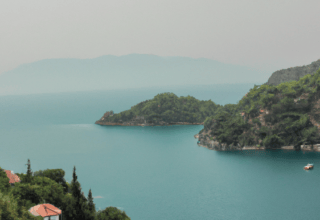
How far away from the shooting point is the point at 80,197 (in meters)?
31.9

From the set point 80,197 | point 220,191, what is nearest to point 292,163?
point 220,191

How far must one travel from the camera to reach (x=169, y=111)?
122500 millimetres

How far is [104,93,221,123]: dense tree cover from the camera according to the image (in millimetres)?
122000

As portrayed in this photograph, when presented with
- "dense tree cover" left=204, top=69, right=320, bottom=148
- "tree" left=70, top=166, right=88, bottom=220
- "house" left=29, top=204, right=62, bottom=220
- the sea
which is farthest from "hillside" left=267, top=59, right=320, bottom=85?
"house" left=29, top=204, right=62, bottom=220

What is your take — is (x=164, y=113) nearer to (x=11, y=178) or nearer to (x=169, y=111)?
(x=169, y=111)

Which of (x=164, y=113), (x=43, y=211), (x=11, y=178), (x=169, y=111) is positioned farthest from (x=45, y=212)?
(x=169, y=111)

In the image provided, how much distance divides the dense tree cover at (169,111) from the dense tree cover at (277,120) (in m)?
38.7

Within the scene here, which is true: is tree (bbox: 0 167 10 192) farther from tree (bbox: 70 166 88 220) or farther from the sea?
the sea

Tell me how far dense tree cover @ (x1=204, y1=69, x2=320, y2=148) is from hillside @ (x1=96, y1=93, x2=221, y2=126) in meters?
38.0

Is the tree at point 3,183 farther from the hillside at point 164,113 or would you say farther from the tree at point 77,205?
the hillside at point 164,113

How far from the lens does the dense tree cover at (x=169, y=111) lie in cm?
12200

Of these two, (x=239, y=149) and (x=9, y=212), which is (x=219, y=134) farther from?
(x=9, y=212)

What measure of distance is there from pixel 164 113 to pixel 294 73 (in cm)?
4774

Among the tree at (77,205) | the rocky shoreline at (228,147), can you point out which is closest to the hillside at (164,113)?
the rocky shoreline at (228,147)
